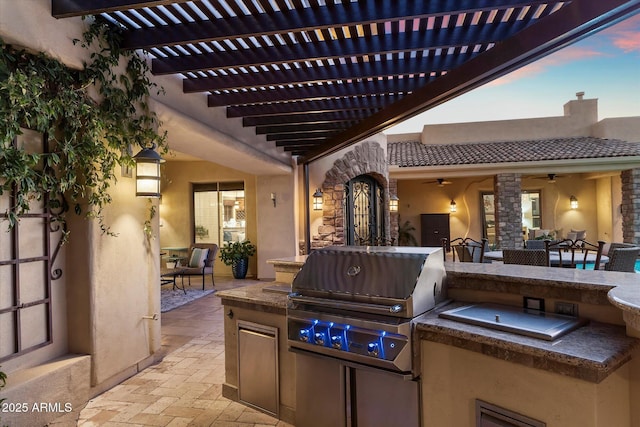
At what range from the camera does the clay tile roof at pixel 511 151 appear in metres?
10.1

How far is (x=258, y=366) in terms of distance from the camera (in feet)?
9.18

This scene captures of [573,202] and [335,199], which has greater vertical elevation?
[335,199]

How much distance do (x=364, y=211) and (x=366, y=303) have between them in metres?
7.67

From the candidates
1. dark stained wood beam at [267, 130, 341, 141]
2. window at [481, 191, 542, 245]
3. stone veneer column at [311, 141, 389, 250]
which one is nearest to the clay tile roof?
window at [481, 191, 542, 245]

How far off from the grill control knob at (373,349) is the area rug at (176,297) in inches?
195

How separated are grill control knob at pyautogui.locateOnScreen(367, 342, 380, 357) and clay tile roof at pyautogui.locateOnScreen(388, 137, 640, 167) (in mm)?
9221

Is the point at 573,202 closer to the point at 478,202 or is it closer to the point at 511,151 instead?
the point at 478,202

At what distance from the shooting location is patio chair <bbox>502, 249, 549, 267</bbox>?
4672mm

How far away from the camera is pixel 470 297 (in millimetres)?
2348

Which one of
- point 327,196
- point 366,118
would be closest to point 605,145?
point 327,196

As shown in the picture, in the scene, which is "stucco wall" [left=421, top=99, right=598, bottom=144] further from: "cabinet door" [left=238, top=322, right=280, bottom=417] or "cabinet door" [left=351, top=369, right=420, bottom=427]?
"cabinet door" [left=351, top=369, right=420, bottom=427]

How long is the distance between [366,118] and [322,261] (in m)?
3.43

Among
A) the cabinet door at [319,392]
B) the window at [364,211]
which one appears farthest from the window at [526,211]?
the cabinet door at [319,392]

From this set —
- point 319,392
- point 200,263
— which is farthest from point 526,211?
point 319,392
